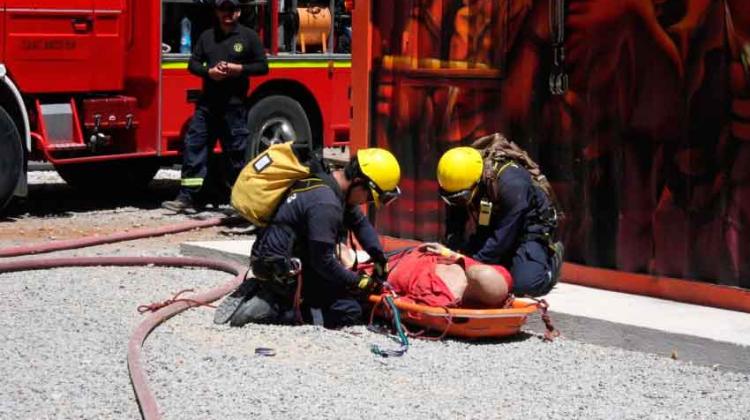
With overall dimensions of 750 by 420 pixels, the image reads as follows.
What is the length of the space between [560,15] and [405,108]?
1587mm

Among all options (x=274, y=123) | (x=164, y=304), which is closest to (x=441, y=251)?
(x=164, y=304)

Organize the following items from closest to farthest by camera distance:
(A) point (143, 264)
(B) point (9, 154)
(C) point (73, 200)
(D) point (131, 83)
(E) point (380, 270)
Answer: (E) point (380, 270)
(A) point (143, 264)
(B) point (9, 154)
(D) point (131, 83)
(C) point (73, 200)

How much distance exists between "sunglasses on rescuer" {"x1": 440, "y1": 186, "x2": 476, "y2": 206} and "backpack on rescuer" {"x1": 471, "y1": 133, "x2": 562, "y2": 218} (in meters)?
0.13

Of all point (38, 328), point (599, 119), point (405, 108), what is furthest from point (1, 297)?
point (599, 119)

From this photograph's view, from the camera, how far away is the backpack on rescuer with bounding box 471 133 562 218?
8781mm

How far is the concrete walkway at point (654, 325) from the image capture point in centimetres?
782

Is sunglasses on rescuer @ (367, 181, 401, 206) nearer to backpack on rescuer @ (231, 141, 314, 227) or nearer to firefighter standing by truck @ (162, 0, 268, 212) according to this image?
backpack on rescuer @ (231, 141, 314, 227)

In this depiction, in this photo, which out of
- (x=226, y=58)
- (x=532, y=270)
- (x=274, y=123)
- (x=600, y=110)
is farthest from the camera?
(x=274, y=123)

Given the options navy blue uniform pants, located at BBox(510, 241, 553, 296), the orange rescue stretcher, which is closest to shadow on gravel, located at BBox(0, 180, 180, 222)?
navy blue uniform pants, located at BBox(510, 241, 553, 296)

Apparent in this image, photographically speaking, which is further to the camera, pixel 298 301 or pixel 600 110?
pixel 600 110

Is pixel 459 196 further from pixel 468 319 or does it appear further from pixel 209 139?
pixel 209 139

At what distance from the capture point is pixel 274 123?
14672 millimetres

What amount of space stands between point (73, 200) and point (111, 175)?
0.56m

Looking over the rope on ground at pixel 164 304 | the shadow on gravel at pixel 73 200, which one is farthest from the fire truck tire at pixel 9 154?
the rope on ground at pixel 164 304
